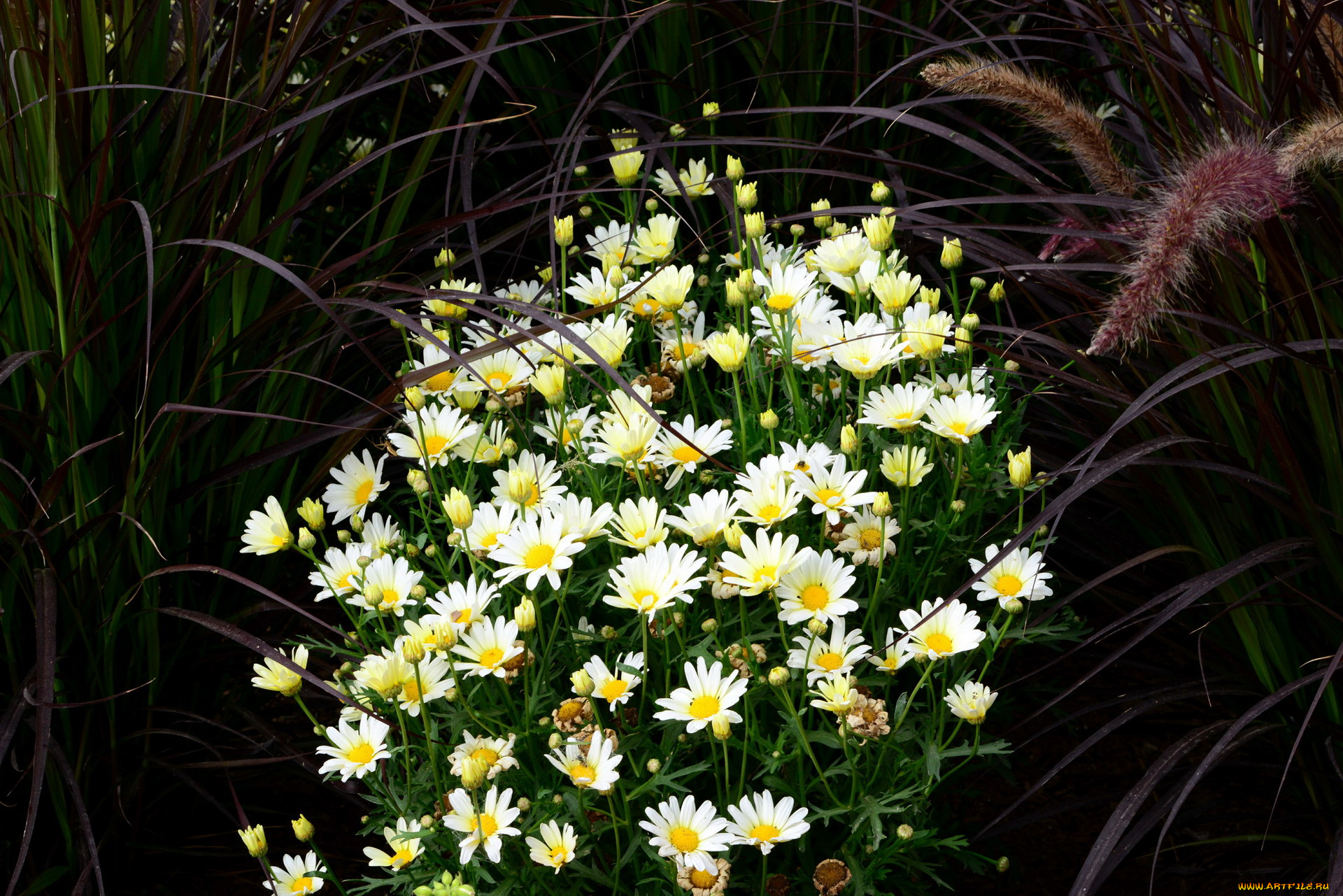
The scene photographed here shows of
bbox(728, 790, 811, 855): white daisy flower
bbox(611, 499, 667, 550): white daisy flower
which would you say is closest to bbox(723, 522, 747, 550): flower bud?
bbox(611, 499, 667, 550): white daisy flower

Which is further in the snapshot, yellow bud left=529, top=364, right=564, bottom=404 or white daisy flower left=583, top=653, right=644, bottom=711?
yellow bud left=529, top=364, right=564, bottom=404

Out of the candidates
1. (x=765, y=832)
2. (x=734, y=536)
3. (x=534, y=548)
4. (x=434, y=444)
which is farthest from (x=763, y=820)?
(x=434, y=444)

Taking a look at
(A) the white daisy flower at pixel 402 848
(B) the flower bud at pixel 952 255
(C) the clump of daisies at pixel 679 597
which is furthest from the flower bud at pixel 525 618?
(B) the flower bud at pixel 952 255

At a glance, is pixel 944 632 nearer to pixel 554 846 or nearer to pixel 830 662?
pixel 830 662

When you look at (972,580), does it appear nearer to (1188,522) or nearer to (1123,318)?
(1123,318)

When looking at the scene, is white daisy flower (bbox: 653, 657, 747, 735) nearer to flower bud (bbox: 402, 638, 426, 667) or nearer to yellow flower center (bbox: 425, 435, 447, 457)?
flower bud (bbox: 402, 638, 426, 667)

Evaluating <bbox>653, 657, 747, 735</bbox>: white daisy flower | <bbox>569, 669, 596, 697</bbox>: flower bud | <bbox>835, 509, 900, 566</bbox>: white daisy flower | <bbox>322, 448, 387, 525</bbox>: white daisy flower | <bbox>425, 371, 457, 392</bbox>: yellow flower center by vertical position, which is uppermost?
<bbox>425, 371, 457, 392</bbox>: yellow flower center

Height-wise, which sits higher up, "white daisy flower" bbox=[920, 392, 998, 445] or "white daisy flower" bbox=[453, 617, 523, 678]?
"white daisy flower" bbox=[920, 392, 998, 445]
